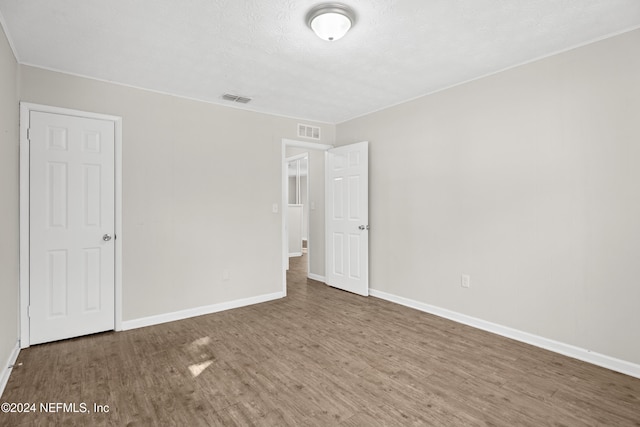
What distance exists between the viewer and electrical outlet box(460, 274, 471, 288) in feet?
11.6

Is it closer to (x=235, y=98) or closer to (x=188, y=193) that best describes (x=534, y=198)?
(x=235, y=98)

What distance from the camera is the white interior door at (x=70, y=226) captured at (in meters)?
3.01

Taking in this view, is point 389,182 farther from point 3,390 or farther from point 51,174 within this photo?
point 3,390

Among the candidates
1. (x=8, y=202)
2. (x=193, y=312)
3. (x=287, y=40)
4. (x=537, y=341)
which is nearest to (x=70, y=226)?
(x=8, y=202)

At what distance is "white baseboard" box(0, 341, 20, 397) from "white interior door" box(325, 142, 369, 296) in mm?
3648

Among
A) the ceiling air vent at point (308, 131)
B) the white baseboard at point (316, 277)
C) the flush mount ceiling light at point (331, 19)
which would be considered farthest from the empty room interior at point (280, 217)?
the white baseboard at point (316, 277)

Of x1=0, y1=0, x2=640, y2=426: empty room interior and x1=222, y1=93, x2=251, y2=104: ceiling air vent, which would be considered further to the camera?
x1=222, y1=93, x2=251, y2=104: ceiling air vent

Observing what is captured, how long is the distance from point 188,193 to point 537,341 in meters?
3.88

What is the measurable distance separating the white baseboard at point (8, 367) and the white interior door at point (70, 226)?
21 centimetres

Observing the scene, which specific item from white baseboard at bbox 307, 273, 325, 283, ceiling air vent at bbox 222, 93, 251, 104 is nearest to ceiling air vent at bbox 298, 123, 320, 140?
ceiling air vent at bbox 222, 93, 251, 104

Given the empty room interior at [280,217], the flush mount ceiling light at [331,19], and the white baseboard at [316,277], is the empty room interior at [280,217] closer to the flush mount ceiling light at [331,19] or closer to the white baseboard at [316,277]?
the flush mount ceiling light at [331,19]

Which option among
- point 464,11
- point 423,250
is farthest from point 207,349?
point 464,11

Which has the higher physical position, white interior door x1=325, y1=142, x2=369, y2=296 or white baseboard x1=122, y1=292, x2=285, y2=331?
white interior door x1=325, y1=142, x2=369, y2=296

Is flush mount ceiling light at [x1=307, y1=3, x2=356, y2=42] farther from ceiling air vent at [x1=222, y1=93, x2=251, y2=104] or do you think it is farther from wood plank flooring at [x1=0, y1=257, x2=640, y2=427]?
wood plank flooring at [x1=0, y1=257, x2=640, y2=427]
